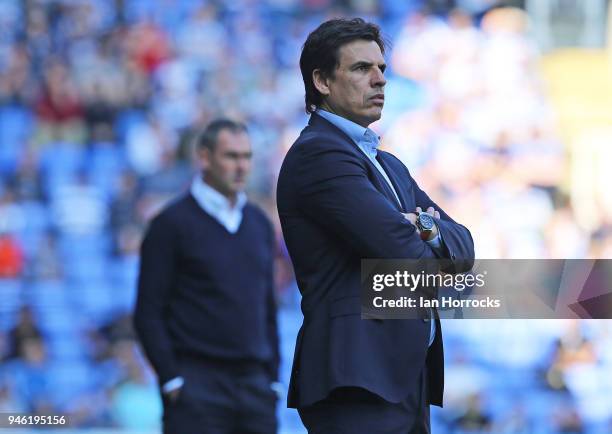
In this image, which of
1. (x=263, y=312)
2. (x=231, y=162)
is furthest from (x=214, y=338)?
(x=231, y=162)

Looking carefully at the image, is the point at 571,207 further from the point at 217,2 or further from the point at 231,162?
the point at 231,162

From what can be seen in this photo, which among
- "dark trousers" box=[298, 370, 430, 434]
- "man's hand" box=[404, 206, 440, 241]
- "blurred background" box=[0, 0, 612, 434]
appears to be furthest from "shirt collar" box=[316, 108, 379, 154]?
"blurred background" box=[0, 0, 612, 434]

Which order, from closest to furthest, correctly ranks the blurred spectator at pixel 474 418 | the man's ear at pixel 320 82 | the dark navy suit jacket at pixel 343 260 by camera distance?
1. the dark navy suit jacket at pixel 343 260
2. the man's ear at pixel 320 82
3. the blurred spectator at pixel 474 418

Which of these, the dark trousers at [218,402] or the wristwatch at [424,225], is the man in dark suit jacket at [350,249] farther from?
the dark trousers at [218,402]

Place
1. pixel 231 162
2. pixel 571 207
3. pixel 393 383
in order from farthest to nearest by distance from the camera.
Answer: pixel 571 207
pixel 231 162
pixel 393 383

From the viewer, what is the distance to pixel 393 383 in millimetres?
2682

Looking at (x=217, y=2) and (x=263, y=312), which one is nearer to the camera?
(x=263, y=312)

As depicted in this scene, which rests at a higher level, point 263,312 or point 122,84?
point 122,84

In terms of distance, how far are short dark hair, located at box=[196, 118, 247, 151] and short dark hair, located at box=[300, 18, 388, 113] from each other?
219 cm

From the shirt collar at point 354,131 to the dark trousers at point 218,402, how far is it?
204 centimetres

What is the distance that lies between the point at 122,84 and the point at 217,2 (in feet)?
3.56

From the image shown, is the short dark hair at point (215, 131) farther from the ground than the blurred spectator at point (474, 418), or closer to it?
farther from the ground

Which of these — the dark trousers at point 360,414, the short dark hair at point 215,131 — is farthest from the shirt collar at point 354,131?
the short dark hair at point 215,131

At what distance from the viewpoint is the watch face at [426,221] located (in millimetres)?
2818
